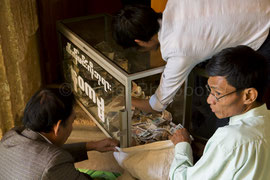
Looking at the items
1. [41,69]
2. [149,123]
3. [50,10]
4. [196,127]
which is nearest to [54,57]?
[41,69]

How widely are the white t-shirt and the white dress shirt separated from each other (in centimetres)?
45

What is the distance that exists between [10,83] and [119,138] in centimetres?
85

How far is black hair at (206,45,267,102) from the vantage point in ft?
4.10

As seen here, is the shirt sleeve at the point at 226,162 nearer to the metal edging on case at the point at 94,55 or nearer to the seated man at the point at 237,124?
the seated man at the point at 237,124

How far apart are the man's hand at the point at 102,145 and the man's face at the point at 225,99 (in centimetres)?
72

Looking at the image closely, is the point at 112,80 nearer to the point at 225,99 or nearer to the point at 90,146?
the point at 90,146

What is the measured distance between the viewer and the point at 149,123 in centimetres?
215

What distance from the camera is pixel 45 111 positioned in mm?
1408

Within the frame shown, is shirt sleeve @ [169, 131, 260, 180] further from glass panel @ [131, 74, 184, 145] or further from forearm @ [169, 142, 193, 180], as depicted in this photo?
glass panel @ [131, 74, 184, 145]

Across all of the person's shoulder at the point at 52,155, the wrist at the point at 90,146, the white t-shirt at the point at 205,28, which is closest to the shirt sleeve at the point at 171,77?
the white t-shirt at the point at 205,28

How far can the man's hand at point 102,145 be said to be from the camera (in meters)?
1.86

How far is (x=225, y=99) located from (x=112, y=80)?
698mm

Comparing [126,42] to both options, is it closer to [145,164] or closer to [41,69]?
[145,164]

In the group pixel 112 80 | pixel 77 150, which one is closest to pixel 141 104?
Result: pixel 112 80
